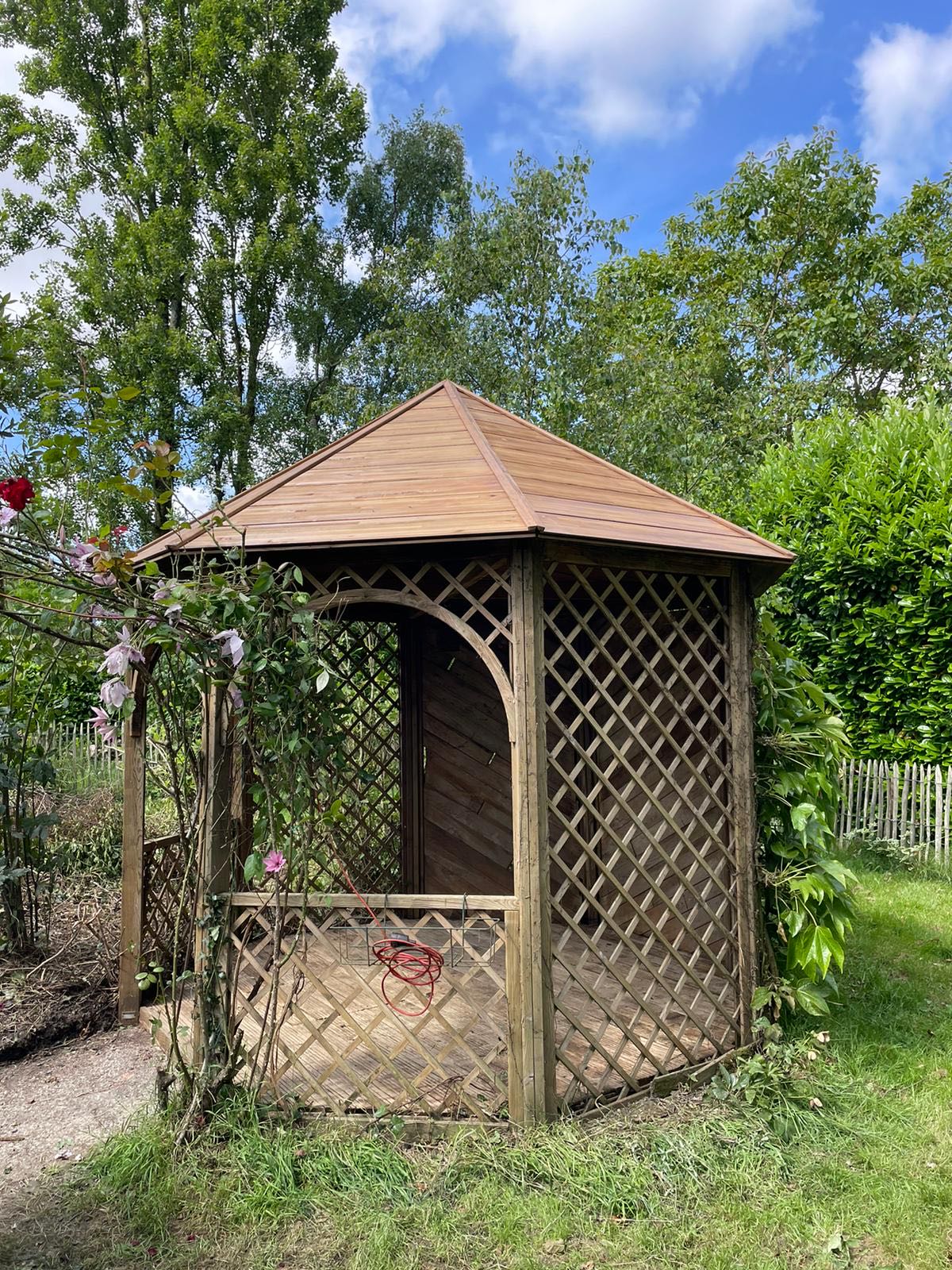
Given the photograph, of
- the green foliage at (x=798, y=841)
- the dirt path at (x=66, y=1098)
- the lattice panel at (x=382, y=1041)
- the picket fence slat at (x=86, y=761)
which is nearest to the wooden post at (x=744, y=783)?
the green foliage at (x=798, y=841)

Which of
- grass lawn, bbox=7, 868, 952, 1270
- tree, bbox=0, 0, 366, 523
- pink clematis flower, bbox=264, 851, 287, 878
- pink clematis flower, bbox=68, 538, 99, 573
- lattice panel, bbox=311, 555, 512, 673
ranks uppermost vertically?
tree, bbox=0, 0, 366, 523

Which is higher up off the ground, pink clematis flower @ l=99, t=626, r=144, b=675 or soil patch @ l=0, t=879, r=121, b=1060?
pink clematis flower @ l=99, t=626, r=144, b=675

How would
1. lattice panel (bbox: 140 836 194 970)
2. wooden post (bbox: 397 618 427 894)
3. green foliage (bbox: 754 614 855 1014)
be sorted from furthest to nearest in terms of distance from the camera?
wooden post (bbox: 397 618 427 894), lattice panel (bbox: 140 836 194 970), green foliage (bbox: 754 614 855 1014)

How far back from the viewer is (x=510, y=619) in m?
3.49

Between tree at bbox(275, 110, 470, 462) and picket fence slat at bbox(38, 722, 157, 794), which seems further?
tree at bbox(275, 110, 470, 462)

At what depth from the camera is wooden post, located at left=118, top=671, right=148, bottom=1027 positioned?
15.3 ft

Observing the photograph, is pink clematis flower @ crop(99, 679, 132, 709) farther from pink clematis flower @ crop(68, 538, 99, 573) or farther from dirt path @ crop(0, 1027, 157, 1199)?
dirt path @ crop(0, 1027, 157, 1199)

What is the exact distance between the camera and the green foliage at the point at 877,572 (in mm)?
6930

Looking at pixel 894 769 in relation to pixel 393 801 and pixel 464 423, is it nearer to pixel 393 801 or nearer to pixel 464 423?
pixel 393 801

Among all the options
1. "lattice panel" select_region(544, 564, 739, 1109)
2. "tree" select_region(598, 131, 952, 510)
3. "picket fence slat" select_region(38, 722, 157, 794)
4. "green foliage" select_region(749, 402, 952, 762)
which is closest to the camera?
"lattice panel" select_region(544, 564, 739, 1109)

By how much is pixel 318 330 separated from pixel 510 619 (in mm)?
14683

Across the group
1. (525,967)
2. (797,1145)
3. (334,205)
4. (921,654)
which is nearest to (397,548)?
(525,967)

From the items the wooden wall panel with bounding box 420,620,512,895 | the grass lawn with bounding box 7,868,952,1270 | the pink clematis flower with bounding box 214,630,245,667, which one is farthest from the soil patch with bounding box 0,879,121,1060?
the pink clematis flower with bounding box 214,630,245,667

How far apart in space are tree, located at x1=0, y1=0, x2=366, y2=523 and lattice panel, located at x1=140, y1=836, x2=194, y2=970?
36.0ft
